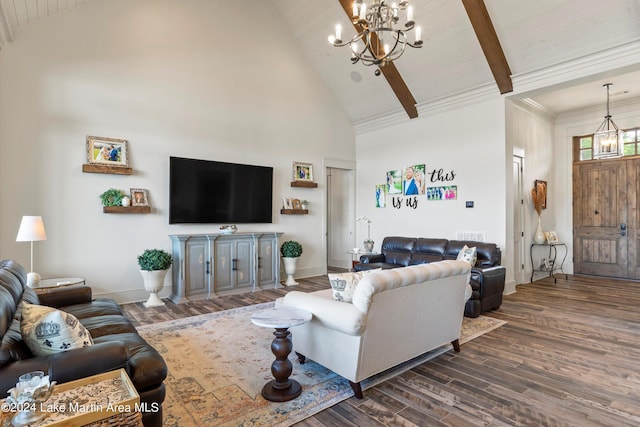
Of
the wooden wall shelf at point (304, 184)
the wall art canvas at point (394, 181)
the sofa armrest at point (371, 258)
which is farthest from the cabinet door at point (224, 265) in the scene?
the wall art canvas at point (394, 181)

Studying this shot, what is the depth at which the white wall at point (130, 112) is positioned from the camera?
4.28 metres

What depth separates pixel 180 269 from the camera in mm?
5078

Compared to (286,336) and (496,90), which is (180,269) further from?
(496,90)

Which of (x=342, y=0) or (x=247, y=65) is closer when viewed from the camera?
(x=342, y=0)

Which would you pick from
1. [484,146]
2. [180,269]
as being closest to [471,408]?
[180,269]

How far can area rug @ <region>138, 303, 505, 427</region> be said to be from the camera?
7.25 ft

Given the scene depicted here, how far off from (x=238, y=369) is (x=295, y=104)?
5.32m

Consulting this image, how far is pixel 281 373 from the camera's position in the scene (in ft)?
7.98

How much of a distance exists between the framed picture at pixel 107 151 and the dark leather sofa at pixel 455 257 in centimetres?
401

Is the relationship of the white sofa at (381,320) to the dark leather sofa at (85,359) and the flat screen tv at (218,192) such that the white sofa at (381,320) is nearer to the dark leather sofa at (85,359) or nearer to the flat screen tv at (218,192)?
the dark leather sofa at (85,359)

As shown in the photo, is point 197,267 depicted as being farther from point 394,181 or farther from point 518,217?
point 518,217

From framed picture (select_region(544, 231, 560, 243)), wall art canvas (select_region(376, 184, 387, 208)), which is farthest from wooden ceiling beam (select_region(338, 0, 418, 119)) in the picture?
framed picture (select_region(544, 231, 560, 243))

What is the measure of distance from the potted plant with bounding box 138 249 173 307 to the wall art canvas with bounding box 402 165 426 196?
4.54 meters

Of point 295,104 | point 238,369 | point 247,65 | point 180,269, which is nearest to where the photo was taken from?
point 238,369
